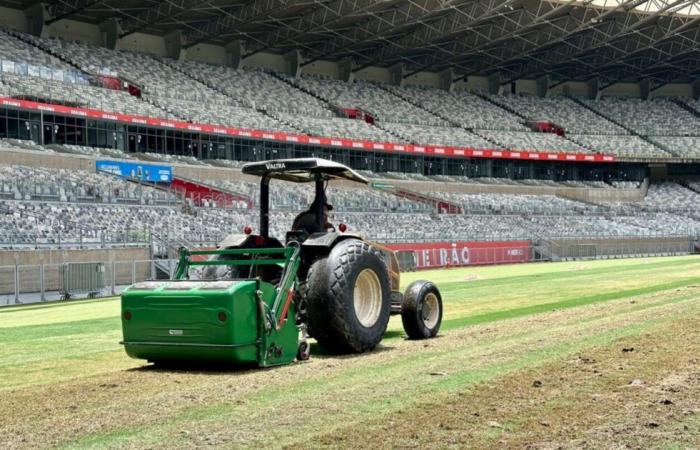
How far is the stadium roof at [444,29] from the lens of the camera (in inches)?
2373

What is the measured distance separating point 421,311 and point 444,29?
5752cm

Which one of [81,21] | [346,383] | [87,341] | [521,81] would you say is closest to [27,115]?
[81,21]

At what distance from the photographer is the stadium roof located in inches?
2373

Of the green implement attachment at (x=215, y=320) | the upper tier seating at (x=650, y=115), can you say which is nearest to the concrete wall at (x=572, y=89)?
the upper tier seating at (x=650, y=115)

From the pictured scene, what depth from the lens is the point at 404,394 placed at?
8039 millimetres

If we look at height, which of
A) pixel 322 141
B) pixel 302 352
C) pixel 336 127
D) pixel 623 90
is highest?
pixel 623 90

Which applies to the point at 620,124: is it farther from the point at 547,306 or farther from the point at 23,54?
the point at 547,306

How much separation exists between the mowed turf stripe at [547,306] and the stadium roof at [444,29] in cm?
4089

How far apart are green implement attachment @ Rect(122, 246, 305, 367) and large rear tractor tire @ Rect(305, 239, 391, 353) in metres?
0.29

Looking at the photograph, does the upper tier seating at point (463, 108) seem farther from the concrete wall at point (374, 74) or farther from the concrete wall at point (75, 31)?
the concrete wall at point (75, 31)

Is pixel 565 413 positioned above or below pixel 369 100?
below

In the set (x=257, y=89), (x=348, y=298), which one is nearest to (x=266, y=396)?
(x=348, y=298)

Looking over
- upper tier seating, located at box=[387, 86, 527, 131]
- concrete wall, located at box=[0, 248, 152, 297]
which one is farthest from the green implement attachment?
upper tier seating, located at box=[387, 86, 527, 131]

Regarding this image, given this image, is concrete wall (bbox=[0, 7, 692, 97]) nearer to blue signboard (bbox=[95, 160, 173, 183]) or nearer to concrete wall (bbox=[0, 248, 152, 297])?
blue signboard (bbox=[95, 160, 173, 183])
